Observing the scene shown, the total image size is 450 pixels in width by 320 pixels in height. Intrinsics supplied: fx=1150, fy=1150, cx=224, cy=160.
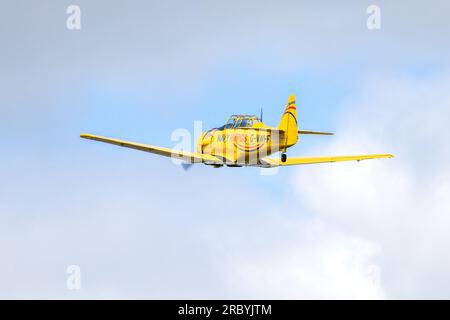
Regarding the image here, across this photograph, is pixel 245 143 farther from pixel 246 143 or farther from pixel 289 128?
pixel 289 128

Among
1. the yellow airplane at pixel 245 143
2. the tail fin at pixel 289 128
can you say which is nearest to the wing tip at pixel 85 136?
the yellow airplane at pixel 245 143

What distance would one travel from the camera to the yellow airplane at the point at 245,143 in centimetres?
7019

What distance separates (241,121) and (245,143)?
159cm

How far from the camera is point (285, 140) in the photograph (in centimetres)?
7019

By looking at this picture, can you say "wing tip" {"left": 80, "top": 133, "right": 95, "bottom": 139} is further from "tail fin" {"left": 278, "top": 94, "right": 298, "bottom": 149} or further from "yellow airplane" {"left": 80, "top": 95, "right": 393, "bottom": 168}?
"tail fin" {"left": 278, "top": 94, "right": 298, "bottom": 149}

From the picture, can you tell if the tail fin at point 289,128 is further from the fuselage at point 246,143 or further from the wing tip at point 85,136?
the wing tip at point 85,136

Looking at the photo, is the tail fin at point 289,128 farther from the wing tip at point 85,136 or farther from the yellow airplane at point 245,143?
the wing tip at point 85,136

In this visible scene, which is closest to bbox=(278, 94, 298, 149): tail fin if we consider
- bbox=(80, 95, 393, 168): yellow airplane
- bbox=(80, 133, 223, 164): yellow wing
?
bbox=(80, 95, 393, 168): yellow airplane

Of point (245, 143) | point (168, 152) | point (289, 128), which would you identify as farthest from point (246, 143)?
point (168, 152)

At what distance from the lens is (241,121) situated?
2815 inches

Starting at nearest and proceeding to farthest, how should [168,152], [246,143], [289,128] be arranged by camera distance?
[289,128] < [246,143] < [168,152]

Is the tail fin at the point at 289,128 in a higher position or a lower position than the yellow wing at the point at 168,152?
higher

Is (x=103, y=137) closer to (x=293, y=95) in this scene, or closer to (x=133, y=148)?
(x=133, y=148)

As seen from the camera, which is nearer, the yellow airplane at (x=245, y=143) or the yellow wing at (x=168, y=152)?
the yellow airplane at (x=245, y=143)
